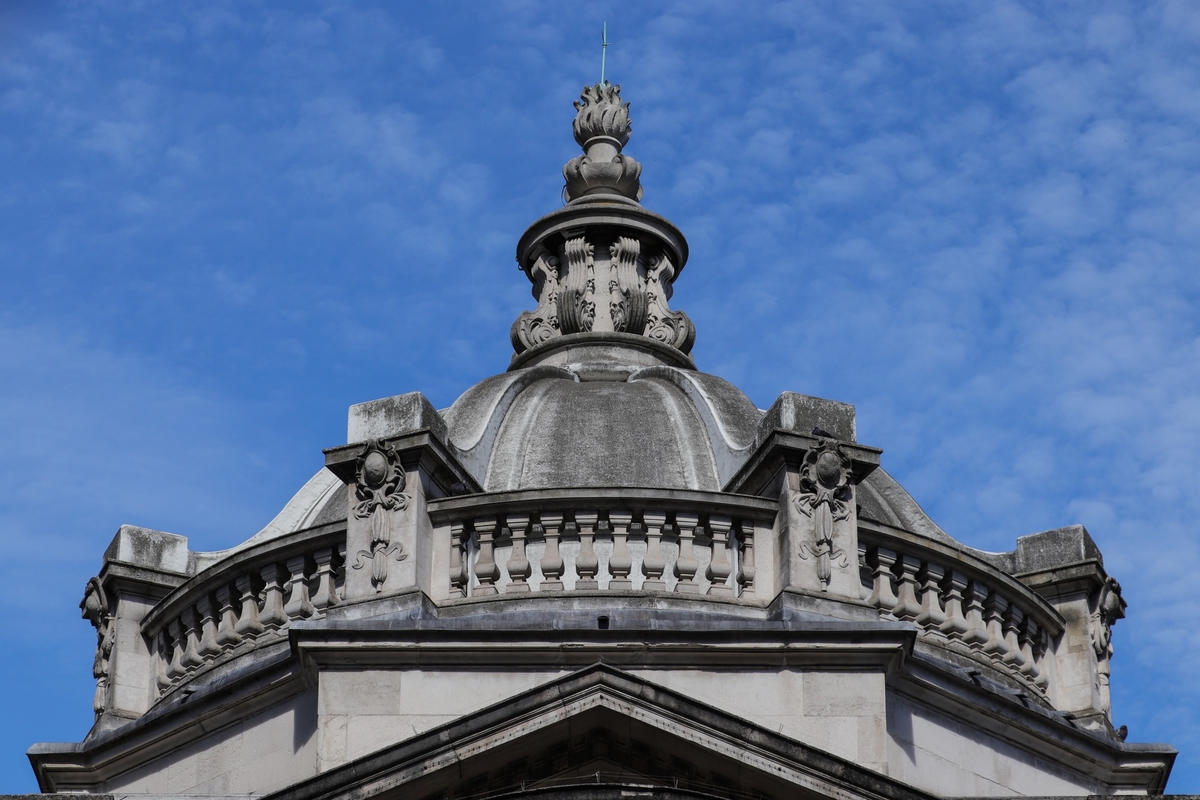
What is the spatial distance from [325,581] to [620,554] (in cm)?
323

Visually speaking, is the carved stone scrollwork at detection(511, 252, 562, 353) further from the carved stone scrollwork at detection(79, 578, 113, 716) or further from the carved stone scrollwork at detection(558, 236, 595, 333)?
the carved stone scrollwork at detection(79, 578, 113, 716)

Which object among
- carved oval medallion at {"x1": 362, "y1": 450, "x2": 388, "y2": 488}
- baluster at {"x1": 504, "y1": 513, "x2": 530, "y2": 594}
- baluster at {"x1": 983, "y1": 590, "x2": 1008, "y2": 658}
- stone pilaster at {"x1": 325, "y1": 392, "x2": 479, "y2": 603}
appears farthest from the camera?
baluster at {"x1": 983, "y1": 590, "x2": 1008, "y2": 658}

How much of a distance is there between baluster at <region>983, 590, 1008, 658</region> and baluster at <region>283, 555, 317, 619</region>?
7.24 m

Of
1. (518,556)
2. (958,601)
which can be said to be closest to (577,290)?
(958,601)

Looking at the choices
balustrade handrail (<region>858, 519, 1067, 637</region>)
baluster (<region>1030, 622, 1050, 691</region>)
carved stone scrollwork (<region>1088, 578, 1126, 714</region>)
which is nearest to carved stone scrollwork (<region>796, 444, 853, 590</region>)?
balustrade handrail (<region>858, 519, 1067, 637</region>)

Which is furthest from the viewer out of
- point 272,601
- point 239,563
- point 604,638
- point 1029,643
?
point 1029,643

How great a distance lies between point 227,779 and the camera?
24.6 m

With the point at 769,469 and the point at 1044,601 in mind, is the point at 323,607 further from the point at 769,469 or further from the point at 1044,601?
the point at 1044,601

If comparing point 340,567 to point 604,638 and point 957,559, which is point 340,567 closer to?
point 604,638

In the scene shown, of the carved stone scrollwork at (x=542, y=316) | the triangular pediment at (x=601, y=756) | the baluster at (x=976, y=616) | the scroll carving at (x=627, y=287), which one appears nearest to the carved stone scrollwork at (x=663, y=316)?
the scroll carving at (x=627, y=287)

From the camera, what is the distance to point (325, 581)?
24.9 m

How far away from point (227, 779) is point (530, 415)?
20.7 ft

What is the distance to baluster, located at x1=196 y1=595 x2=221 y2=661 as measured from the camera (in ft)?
85.4

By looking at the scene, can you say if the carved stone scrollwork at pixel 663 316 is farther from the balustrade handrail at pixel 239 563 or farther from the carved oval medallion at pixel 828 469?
the carved oval medallion at pixel 828 469
